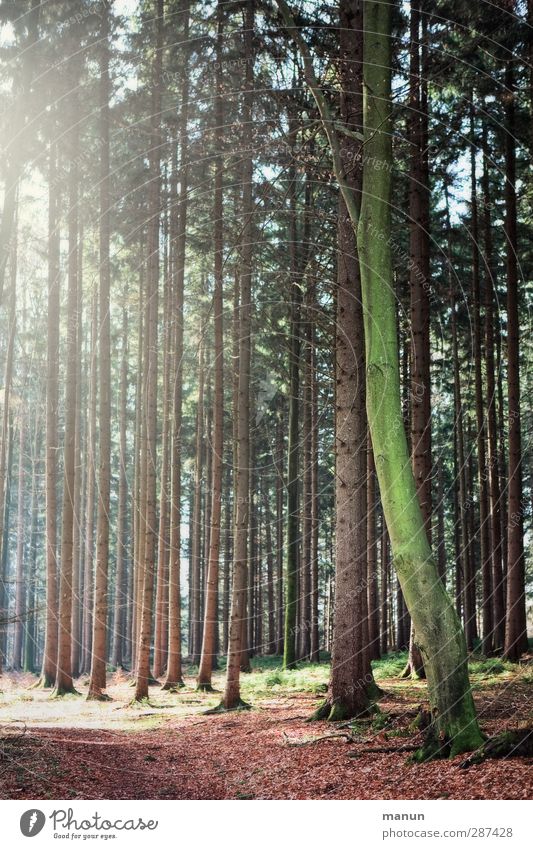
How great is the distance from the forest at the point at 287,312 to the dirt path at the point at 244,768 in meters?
0.05

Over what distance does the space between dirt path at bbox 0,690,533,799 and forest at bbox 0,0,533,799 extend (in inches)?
1.8

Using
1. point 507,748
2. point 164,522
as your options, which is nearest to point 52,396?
point 164,522

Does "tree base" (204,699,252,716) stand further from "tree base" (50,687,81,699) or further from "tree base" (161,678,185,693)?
"tree base" (50,687,81,699)

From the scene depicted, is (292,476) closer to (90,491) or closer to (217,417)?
(217,417)

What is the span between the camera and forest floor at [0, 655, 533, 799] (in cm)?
609

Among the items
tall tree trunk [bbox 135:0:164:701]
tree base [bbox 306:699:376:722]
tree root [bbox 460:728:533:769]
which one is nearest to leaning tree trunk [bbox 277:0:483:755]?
tree root [bbox 460:728:533:769]

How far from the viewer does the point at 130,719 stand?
42.4 feet

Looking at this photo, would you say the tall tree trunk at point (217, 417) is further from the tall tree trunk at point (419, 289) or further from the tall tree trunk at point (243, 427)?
the tall tree trunk at point (419, 289)

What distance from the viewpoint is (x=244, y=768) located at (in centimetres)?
795

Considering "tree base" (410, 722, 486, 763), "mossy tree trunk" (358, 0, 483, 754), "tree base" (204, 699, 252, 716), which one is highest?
"mossy tree trunk" (358, 0, 483, 754)

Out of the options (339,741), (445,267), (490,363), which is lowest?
(339,741)
